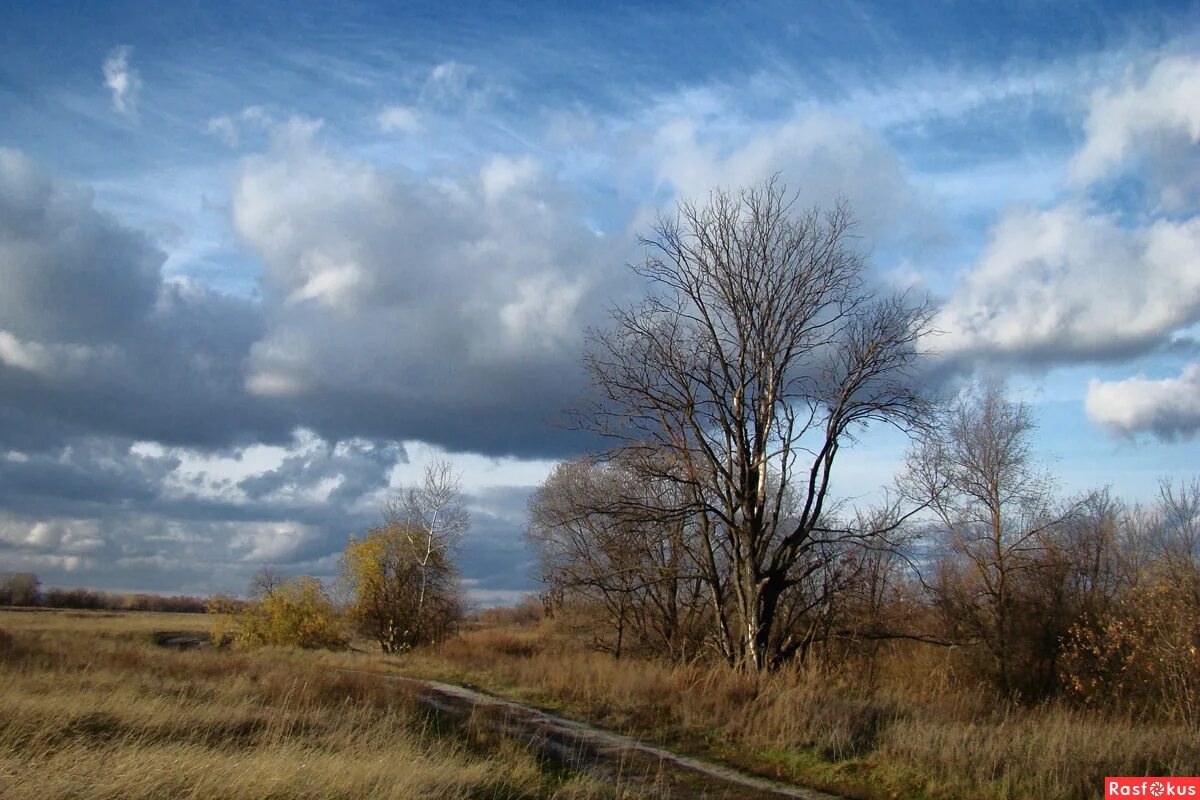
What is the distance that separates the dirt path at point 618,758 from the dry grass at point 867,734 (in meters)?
0.61

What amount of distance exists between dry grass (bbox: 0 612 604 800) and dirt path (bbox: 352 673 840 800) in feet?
2.72

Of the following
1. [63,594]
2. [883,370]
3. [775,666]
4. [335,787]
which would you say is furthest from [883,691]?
[63,594]

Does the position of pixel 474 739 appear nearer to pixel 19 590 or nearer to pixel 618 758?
pixel 618 758

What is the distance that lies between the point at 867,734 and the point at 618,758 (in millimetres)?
3627

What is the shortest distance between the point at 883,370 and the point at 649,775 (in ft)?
30.6

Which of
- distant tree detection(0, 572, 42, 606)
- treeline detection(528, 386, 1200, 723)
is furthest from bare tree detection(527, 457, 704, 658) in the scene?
distant tree detection(0, 572, 42, 606)

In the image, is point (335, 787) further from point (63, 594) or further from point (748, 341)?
point (63, 594)

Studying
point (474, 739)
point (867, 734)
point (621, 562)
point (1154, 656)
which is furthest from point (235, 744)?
point (1154, 656)

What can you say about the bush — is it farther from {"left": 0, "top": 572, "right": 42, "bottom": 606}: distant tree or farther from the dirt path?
{"left": 0, "top": 572, "right": 42, "bottom": 606}: distant tree

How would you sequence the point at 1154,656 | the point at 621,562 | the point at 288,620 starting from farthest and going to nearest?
the point at 288,620 → the point at 621,562 → the point at 1154,656

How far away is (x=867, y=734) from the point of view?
37.9 feet

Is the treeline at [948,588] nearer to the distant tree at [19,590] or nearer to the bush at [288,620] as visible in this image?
the bush at [288,620]

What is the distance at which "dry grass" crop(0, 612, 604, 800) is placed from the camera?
7.03 m

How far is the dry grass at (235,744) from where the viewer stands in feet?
23.1
